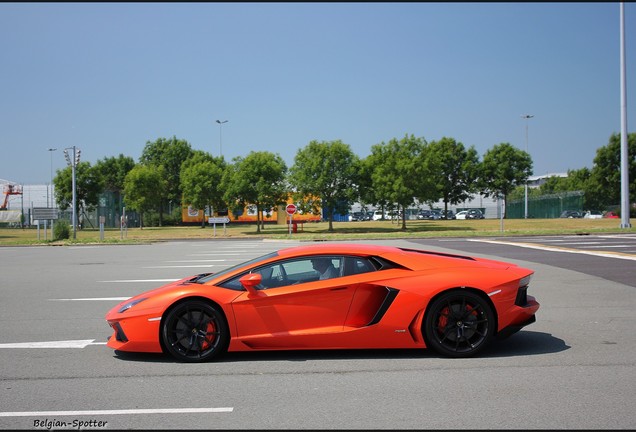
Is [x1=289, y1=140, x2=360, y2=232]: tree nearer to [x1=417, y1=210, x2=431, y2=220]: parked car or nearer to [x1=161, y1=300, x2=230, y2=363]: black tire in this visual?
[x1=417, y1=210, x2=431, y2=220]: parked car

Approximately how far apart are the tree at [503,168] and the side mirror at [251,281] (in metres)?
73.0

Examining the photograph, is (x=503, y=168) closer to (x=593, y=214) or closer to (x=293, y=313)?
(x=593, y=214)

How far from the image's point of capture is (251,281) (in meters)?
6.13

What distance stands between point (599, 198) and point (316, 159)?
36933mm

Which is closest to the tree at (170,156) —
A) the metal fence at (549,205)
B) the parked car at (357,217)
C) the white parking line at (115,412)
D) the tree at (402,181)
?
the parked car at (357,217)

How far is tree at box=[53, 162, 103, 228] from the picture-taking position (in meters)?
64.3

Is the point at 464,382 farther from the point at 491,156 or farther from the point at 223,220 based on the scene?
the point at 491,156

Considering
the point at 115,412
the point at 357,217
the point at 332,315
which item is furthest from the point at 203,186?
the point at 115,412

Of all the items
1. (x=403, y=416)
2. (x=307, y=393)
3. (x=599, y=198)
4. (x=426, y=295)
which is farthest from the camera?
(x=599, y=198)

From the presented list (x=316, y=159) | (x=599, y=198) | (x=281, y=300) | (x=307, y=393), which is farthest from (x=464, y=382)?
(x=599, y=198)

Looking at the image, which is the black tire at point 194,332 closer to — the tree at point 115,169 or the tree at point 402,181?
the tree at point 402,181

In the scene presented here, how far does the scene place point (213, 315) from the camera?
20.4 feet

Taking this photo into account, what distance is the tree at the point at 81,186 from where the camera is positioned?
6431cm

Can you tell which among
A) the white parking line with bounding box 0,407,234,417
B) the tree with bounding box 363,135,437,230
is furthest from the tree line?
the white parking line with bounding box 0,407,234,417
